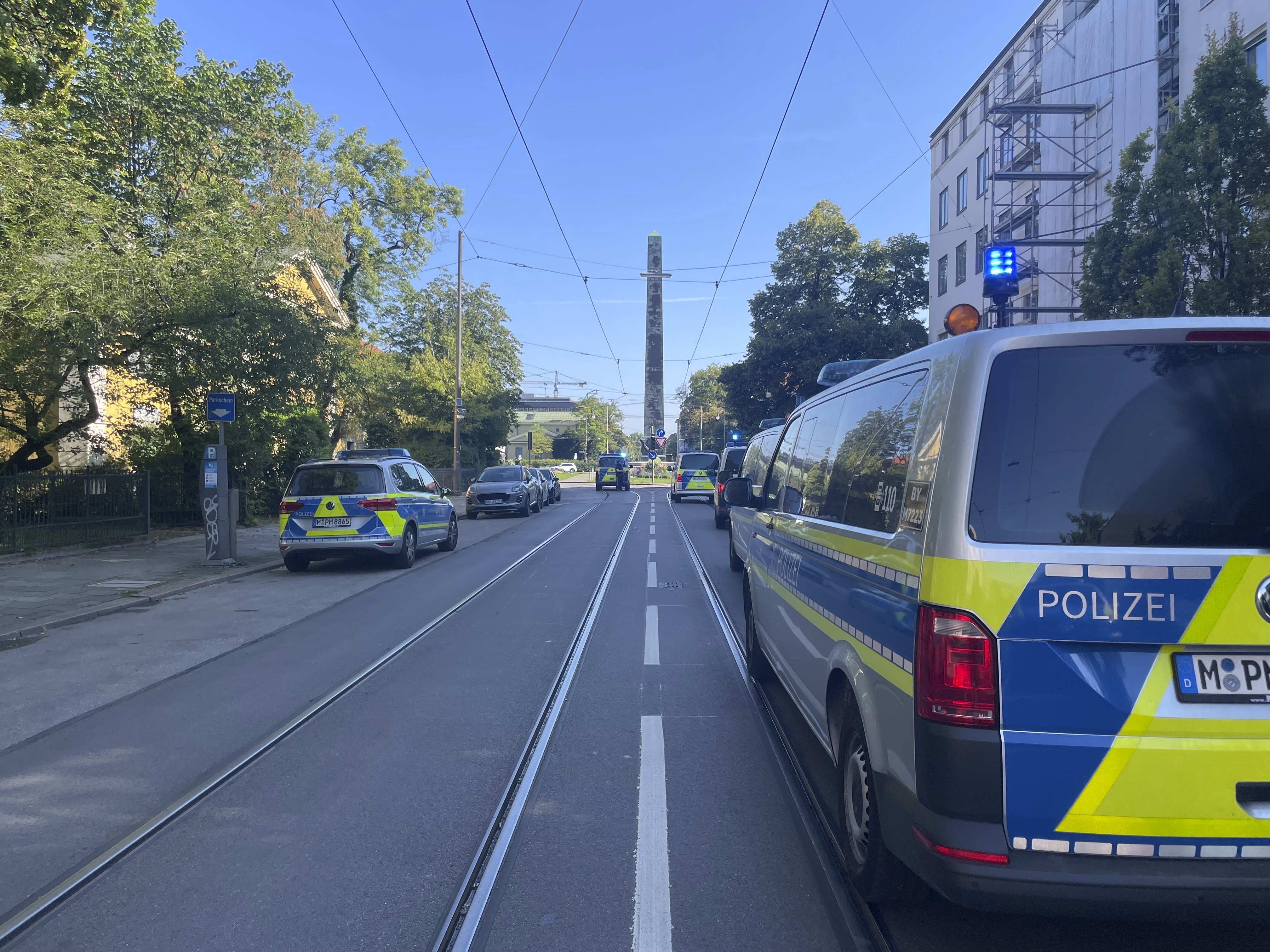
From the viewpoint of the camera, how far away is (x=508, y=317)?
5734cm

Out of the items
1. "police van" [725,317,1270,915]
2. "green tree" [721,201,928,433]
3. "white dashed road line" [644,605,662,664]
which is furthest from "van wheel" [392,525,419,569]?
"green tree" [721,201,928,433]

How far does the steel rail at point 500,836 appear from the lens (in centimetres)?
309

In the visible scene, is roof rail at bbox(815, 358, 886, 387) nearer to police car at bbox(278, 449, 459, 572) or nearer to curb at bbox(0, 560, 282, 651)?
curb at bbox(0, 560, 282, 651)

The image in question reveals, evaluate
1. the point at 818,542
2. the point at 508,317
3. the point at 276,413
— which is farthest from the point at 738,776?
the point at 508,317

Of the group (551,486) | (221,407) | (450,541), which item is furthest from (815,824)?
(551,486)

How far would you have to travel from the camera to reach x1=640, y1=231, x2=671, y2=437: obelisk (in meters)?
59.6

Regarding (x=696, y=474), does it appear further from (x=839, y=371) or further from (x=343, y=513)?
(x=839, y=371)

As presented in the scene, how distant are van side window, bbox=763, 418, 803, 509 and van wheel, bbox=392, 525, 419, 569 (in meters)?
8.35

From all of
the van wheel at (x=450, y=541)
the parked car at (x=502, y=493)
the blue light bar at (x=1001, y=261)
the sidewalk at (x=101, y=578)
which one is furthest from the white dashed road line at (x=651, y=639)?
the parked car at (x=502, y=493)

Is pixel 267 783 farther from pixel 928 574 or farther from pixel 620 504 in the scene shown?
pixel 620 504

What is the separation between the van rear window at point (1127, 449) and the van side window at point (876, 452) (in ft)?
1.53

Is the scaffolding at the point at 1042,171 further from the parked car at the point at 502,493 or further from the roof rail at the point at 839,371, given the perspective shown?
the roof rail at the point at 839,371

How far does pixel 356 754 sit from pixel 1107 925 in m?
3.71

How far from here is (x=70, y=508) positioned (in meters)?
15.0
